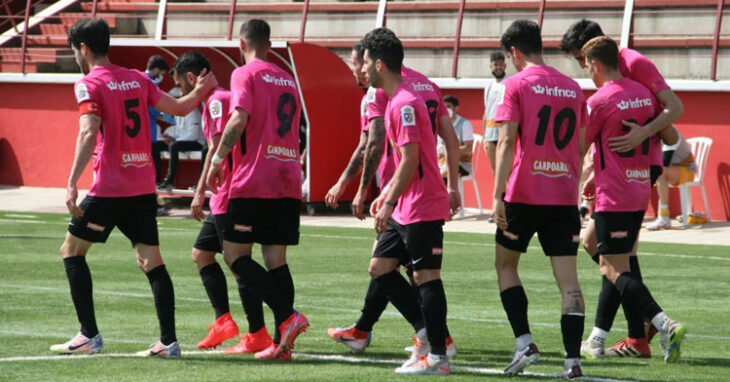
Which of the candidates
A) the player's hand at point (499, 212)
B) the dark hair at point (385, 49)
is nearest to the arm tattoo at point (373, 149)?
the dark hair at point (385, 49)

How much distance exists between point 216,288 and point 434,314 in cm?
215

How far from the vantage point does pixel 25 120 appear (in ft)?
85.5

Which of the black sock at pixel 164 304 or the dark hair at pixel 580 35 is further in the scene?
the dark hair at pixel 580 35

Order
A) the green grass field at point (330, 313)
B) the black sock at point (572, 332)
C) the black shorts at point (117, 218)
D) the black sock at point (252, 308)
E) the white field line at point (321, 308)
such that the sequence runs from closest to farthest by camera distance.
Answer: the black sock at point (572, 332) < the green grass field at point (330, 313) < the black shorts at point (117, 218) < the black sock at point (252, 308) < the white field line at point (321, 308)

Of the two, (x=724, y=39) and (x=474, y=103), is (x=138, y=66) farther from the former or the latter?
(x=724, y=39)

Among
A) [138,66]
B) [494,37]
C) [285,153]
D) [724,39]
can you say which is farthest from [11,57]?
[285,153]

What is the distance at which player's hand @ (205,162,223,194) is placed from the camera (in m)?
8.23

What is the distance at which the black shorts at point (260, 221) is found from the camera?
8.21 m

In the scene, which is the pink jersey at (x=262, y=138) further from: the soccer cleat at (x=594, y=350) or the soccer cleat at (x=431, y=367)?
the soccer cleat at (x=594, y=350)

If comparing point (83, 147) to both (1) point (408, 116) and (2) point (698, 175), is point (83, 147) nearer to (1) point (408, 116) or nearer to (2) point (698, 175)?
(1) point (408, 116)

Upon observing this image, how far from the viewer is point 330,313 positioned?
34.0 ft

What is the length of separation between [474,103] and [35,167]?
31.9 feet

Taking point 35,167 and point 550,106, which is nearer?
point 550,106

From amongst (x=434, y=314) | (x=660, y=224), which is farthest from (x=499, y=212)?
(x=660, y=224)
